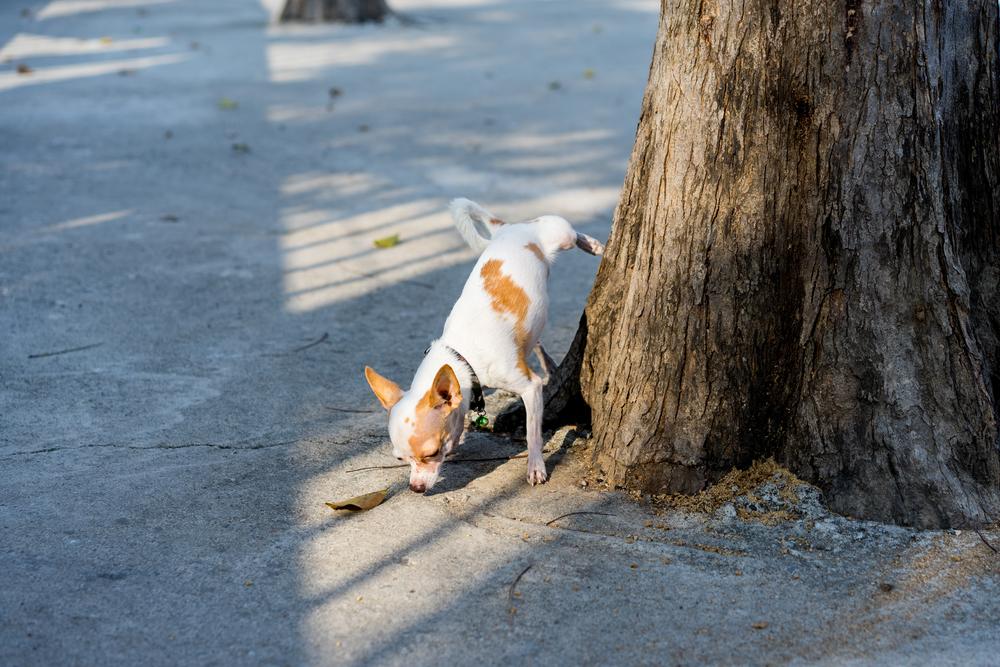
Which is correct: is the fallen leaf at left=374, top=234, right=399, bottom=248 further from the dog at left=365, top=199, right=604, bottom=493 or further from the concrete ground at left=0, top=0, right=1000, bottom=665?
the dog at left=365, top=199, right=604, bottom=493

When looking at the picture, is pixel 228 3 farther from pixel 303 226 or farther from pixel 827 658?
pixel 827 658

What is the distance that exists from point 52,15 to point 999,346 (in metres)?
18.5

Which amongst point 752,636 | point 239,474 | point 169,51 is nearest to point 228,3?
point 169,51

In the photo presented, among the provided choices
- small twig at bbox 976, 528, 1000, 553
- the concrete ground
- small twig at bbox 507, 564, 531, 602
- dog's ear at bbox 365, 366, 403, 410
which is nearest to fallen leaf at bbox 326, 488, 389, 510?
the concrete ground

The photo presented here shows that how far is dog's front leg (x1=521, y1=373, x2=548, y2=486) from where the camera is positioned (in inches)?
156

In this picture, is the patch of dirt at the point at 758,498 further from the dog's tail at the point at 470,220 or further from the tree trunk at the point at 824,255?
the dog's tail at the point at 470,220

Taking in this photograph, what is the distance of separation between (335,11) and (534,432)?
14777 mm

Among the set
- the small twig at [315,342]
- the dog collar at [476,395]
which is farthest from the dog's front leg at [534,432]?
the small twig at [315,342]

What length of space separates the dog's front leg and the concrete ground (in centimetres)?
8

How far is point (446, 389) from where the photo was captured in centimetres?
372

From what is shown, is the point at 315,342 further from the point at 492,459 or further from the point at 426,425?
the point at 426,425

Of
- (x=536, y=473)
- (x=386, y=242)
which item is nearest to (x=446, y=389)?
(x=536, y=473)

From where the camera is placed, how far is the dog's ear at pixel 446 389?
3656 mm

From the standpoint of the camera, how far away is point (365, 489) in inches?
156
